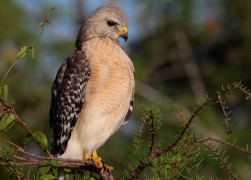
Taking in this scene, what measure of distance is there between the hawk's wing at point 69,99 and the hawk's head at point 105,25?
48 centimetres

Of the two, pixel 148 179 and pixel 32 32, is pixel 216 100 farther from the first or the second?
pixel 32 32

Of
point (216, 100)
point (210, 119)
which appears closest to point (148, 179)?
point (216, 100)

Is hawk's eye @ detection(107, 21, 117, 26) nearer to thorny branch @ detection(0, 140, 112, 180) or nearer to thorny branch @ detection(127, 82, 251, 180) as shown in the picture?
thorny branch @ detection(0, 140, 112, 180)

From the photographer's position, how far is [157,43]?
37.8ft

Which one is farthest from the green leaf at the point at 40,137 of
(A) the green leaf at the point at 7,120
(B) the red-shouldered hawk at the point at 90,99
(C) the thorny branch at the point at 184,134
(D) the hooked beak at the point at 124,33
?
(D) the hooked beak at the point at 124,33

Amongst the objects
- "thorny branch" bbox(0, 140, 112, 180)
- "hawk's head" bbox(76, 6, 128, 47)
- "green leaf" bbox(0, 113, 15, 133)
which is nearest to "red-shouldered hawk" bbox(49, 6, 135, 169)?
"hawk's head" bbox(76, 6, 128, 47)

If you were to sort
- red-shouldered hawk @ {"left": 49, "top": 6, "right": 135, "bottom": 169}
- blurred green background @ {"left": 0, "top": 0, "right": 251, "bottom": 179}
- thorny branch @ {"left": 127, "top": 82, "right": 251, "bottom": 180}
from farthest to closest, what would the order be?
blurred green background @ {"left": 0, "top": 0, "right": 251, "bottom": 179} < red-shouldered hawk @ {"left": 49, "top": 6, "right": 135, "bottom": 169} < thorny branch @ {"left": 127, "top": 82, "right": 251, "bottom": 180}

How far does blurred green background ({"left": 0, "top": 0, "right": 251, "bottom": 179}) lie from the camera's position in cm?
918

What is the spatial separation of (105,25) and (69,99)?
38.1 inches

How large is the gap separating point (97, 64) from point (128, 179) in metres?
1.81

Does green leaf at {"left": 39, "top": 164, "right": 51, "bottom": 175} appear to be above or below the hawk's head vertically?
below

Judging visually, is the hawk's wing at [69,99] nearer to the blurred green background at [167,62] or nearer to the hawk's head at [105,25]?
the hawk's head at [105,25]

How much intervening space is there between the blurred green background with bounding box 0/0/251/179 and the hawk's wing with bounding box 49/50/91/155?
2904 millimetres

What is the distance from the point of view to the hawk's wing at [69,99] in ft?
18.8
